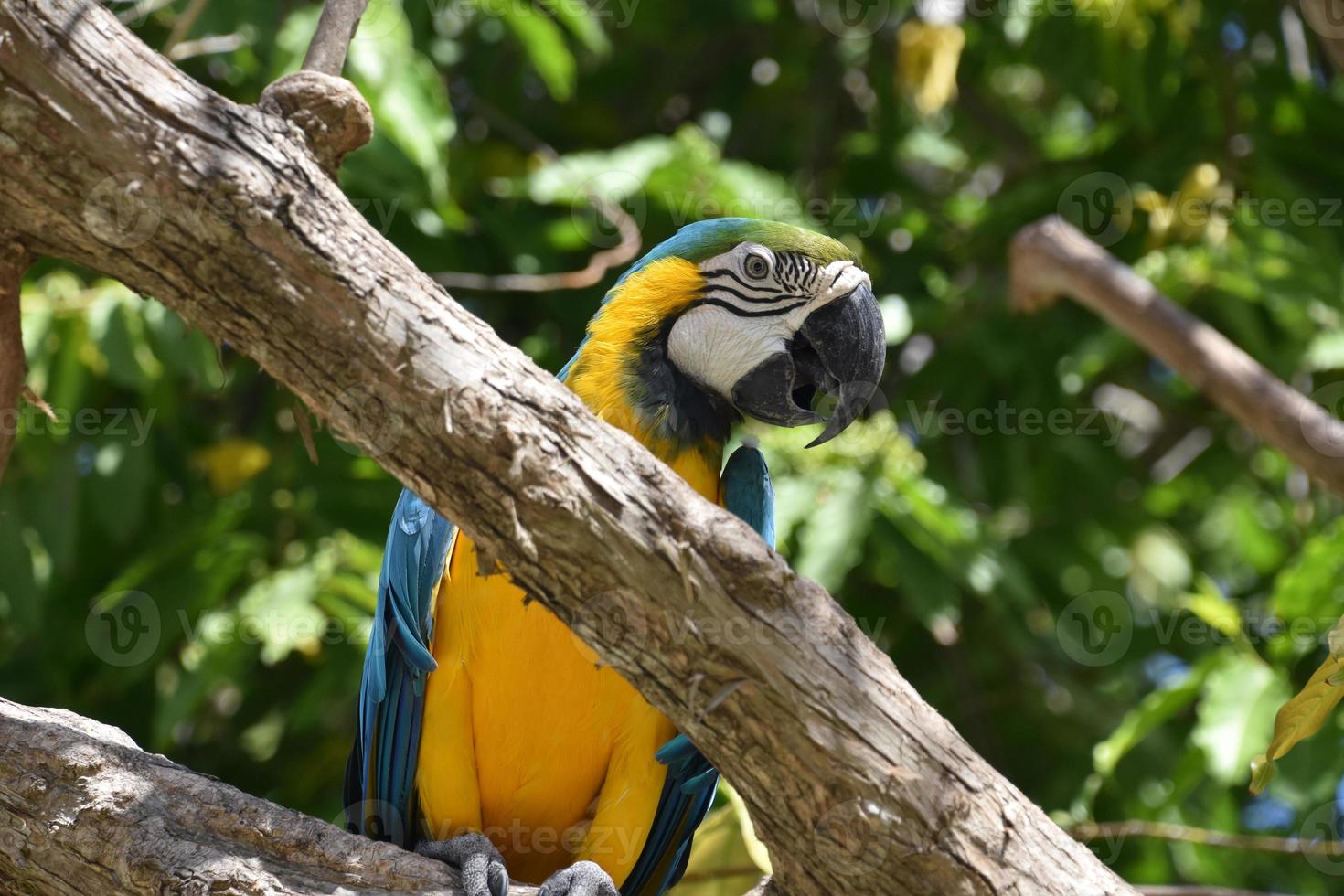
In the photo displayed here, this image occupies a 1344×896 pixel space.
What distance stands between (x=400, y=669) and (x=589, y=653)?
0.39m

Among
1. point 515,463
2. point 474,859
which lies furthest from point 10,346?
point 474,859

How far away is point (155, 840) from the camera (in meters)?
2.08

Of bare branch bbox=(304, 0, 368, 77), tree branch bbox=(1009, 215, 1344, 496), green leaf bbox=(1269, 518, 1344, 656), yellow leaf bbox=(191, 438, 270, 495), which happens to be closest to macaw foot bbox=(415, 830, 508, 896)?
bare branch bbox=(304, 0, 368, 77)

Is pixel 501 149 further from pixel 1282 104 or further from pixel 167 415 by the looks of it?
pixel 1282 104

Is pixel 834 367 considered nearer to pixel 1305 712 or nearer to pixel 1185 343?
pixel 1305 712

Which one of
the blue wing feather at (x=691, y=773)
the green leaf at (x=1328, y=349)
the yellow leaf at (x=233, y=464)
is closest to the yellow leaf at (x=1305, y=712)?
the blue wing feather at (x=691, y=773)

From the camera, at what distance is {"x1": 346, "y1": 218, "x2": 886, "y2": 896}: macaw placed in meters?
2.46

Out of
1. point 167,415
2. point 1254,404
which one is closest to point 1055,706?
point 1254,404

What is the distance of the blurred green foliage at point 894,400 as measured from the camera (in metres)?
3.35

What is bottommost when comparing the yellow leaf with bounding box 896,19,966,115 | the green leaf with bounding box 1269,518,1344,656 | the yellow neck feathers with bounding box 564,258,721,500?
the green leaf with bounding box 1269,518,1344,656

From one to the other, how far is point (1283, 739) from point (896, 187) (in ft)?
9.87

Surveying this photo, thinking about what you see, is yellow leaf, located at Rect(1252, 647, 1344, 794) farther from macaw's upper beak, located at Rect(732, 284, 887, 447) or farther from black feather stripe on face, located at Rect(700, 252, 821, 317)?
black feather stripe on face, located at Rect(700, 252, 821, 317)

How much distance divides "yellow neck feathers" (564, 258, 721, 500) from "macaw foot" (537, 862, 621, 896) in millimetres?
754

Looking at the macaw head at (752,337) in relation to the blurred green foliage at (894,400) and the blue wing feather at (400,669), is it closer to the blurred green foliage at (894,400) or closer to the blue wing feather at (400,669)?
the blue wing feather at (400,669)
